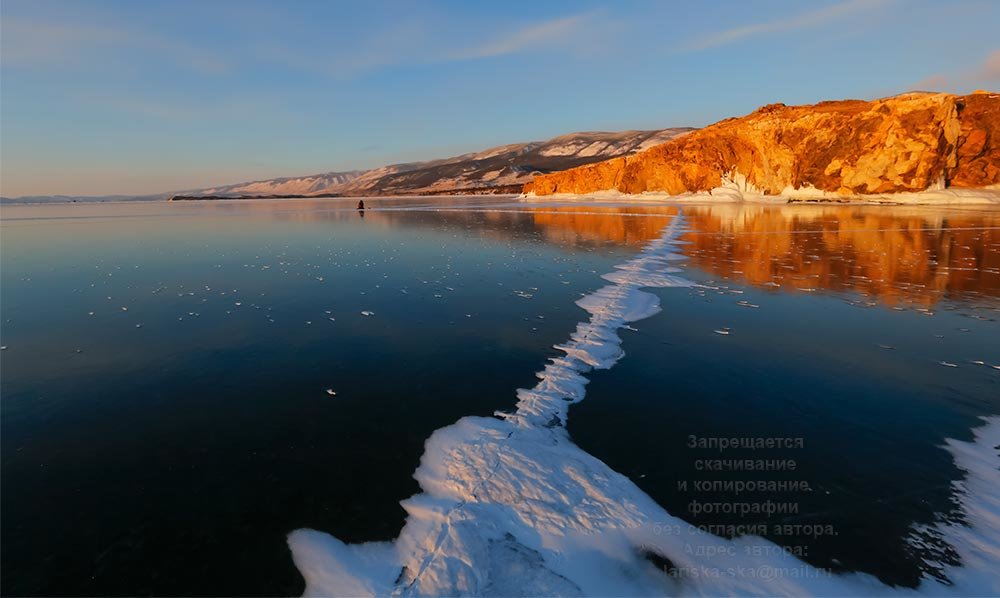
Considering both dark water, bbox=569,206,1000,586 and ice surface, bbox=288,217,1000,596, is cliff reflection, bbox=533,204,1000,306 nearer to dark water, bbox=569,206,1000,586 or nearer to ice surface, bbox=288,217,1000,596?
dark water, bbox=569,206,1000,586

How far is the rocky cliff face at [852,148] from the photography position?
2112 inches

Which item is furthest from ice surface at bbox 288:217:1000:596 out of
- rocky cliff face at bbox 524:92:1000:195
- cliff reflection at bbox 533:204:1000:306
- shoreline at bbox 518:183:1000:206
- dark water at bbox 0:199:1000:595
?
shoreline at bbox 518:183:1000:206

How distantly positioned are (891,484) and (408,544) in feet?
16.3

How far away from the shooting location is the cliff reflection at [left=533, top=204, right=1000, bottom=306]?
13.5 metres

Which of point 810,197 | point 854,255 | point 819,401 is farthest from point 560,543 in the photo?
point 810,197

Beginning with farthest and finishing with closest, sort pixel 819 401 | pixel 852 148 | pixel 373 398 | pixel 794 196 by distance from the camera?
1. pixel 794 196
2. pixel 852 148
3. pixel 373 398
4. pixel 819 401

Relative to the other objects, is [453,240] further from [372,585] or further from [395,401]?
[372,585]

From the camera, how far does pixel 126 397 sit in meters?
6.66

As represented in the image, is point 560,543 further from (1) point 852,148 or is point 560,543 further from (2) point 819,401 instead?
(1) point 852,148

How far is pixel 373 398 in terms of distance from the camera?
6656mm

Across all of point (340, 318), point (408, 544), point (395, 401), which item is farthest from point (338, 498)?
point (340, 318)

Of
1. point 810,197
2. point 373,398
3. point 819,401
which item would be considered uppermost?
point 810,197

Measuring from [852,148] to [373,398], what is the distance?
73993mm

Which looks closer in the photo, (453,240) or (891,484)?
(891,484)
